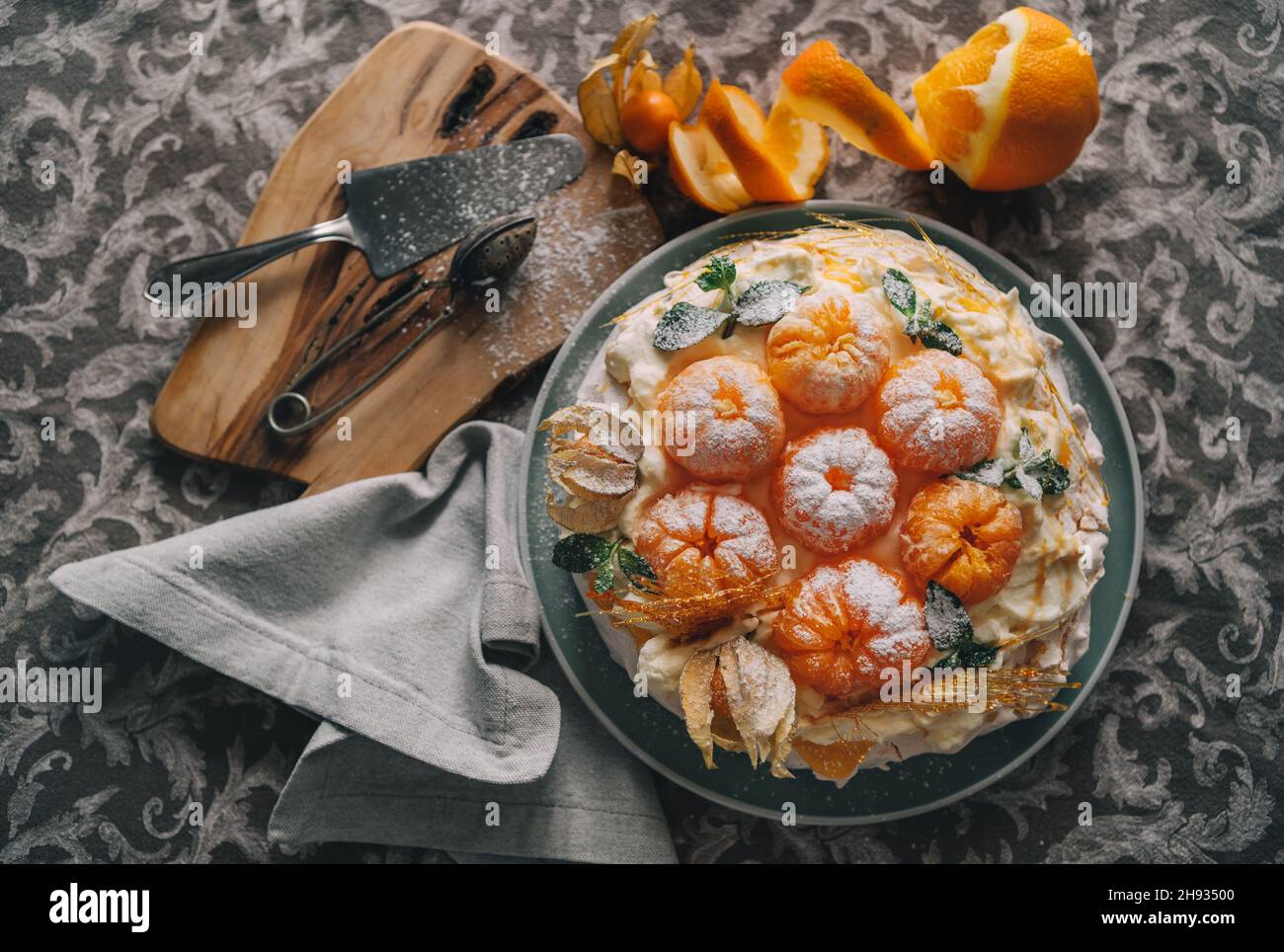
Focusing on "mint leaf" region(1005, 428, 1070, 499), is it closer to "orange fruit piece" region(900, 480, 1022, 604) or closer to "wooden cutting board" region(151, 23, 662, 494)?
"orange fruit piece" region(900, 480, 1022, 604)

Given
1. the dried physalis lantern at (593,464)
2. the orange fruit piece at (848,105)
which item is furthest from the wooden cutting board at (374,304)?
the dried physalis lantern at (593,464)

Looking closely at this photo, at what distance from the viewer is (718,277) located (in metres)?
1.55

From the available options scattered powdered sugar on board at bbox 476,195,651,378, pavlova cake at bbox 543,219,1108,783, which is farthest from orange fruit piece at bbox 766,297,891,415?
scattered powdered sugar on board at bbox 476,195,651,378

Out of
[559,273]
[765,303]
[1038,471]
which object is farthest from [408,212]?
[1038,471]

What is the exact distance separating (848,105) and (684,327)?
1.85 ft

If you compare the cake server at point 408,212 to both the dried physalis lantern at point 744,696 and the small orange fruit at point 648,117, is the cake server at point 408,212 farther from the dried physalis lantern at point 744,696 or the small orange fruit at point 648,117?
the dried physalis lantern at point 744,696

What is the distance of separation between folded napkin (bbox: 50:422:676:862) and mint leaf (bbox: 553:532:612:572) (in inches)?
13.7

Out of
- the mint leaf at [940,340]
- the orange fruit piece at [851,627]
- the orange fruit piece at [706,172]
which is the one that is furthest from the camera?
the orange fruit piece at [706,172]

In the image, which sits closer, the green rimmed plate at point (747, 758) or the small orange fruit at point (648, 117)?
the green rimmed plate at point (747, 758)

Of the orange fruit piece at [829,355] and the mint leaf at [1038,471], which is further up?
the orange fruit piece at [829,355]

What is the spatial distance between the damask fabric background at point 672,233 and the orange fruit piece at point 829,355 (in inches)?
25.2

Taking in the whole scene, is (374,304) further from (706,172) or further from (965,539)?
(965,539)

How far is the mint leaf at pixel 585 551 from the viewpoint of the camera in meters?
1.51

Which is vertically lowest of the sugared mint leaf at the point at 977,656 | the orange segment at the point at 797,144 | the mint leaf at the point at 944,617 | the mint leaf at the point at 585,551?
the sugared mint leaf at the point at 977,656
